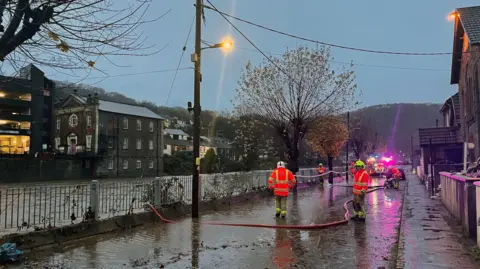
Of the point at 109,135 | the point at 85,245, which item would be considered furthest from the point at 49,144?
the point at 85,245

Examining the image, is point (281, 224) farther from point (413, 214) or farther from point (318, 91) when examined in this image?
point (318, 91)

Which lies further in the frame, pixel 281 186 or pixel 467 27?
pixel 467 27

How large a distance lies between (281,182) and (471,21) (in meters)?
13.4

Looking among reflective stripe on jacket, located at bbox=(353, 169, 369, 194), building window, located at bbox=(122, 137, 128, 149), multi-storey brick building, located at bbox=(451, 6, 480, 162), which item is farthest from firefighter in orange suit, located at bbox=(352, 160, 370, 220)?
building window, located at bbox=(122, 137, 128, 149)

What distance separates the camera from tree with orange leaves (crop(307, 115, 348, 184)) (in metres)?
24.8

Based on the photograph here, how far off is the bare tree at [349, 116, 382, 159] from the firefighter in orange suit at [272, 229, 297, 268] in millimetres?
38627

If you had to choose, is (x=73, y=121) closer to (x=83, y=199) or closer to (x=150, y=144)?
(x=150, y=144)

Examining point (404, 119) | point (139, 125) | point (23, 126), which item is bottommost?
point (23, 126)

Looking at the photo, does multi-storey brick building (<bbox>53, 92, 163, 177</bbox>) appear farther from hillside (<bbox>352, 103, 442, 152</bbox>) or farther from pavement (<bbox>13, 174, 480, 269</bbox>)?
pavement (<bbox>13, 174, 480, 269</bbox>)

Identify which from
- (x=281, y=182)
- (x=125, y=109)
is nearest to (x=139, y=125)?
(x=125, y=109)

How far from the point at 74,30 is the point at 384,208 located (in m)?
13.1

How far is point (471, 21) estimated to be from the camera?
1927cm

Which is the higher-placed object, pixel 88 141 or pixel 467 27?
pixel 467 27

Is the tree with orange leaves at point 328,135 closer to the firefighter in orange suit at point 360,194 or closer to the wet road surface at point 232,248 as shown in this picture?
the firefighter in orange suit at point 360,194
